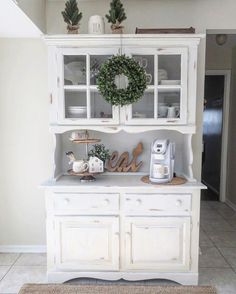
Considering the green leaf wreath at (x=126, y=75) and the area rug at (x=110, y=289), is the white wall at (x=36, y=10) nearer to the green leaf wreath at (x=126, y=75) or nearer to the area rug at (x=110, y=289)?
the green leaf wreath at (x=126, y=75)

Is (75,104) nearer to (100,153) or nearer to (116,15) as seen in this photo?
(100,153)

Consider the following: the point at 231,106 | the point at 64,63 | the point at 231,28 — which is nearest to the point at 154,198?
the point at 64,63

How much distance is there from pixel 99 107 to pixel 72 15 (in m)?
0.77

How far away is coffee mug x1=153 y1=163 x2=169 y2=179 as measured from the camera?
7.23ft

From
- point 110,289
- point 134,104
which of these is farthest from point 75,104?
point 110,289

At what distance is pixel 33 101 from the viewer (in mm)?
2621

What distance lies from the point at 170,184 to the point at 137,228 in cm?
43

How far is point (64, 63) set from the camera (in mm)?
2227

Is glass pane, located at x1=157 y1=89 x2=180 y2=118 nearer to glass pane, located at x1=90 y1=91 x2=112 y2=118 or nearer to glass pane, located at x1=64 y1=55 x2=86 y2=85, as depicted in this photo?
glass pane, located at x1=90 y1=91 x2=112 y2=118

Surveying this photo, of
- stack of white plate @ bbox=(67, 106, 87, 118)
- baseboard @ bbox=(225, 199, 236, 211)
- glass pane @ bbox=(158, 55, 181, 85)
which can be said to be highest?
glass pane @ bbox=(158, 55, 181, 85)

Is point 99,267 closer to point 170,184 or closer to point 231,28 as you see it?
point 170,184

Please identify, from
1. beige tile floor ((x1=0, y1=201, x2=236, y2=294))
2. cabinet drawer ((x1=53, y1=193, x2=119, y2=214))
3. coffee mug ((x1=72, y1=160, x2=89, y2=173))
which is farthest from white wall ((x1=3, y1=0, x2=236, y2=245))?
cabinet drawer ((x1=53, y1=193, x2=119, y2=214))

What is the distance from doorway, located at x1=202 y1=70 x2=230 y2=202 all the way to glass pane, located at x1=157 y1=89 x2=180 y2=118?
7.65ft

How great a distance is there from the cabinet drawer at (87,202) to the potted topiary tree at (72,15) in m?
1.33
